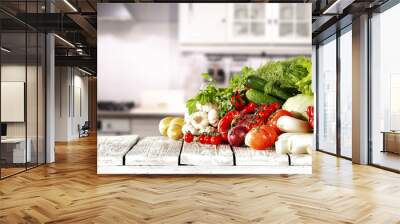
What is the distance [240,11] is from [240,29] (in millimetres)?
179

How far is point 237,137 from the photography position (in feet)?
11.8

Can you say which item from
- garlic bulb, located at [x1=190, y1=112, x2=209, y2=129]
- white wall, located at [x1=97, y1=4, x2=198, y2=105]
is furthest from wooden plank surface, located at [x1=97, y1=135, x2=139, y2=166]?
garlic bulb, located at [x1=190, y1=112, x2=209, y2=129]

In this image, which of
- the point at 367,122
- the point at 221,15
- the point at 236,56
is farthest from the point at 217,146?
the point at 367,122

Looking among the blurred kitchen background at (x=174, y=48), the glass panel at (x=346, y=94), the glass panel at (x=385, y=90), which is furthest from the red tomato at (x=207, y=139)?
the glass panel at (x=346, y=94)

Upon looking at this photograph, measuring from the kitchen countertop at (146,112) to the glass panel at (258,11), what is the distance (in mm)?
986

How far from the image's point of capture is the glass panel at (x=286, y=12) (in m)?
3.55

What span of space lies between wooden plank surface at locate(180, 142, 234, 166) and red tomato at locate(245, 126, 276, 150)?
0.76 feet

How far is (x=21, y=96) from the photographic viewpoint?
4.61 metres

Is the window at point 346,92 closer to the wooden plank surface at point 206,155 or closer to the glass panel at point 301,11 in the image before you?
the glass panel at point 301,11

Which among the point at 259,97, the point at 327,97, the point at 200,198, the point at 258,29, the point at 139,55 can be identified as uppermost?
the point at 258,29

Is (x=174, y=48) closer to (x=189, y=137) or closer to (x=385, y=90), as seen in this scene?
(x=189, y=137)

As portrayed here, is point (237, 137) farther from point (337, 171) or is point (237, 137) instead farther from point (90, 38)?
point (90, 38)

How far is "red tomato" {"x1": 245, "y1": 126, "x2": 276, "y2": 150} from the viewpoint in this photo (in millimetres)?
3500

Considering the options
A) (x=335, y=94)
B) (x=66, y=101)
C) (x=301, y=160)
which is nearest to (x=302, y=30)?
(x=301, y=160)
